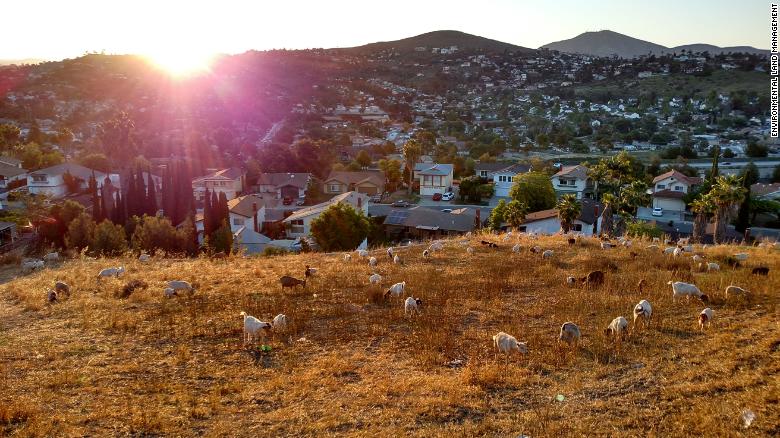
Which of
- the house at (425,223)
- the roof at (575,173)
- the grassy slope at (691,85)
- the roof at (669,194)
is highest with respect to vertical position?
the grassy slope at (691,85)

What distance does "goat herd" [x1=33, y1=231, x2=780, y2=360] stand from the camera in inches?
479

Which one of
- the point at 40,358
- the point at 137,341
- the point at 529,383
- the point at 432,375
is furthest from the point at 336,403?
the point at 40,358

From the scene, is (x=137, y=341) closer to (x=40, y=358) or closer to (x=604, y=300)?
(x=40, y=358)

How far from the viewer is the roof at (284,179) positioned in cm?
7306

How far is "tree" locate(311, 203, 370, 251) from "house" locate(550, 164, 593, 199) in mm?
39791

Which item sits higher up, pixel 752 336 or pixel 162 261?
pixel 752 336

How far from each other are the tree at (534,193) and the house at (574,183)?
1297 cm

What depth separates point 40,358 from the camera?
11.7m

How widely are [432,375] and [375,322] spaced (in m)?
3.62

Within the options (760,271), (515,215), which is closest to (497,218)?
(515,215)

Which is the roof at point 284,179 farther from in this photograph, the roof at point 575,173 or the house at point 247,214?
the roof at point 575,173

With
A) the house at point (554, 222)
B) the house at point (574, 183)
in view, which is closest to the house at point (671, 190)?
the house at point (574, 183)

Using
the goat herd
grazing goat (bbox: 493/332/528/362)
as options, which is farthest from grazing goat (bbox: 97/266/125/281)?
grazing goat (bbox: 493/332/528/362)

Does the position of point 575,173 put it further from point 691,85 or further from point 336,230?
point 691,85
